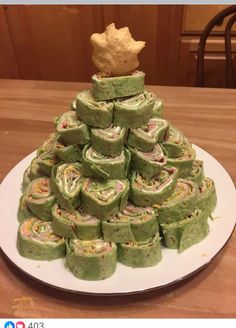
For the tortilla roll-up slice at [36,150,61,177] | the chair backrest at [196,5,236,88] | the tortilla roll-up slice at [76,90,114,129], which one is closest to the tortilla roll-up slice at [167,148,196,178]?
the tortilla roll-up slice at [76,90,114,129]

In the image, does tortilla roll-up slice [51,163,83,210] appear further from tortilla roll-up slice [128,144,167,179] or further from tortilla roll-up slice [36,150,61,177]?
tortilla roll-up slice [128,144,167,179]

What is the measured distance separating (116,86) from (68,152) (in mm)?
231

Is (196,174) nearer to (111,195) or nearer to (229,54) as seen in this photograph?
(111,195)

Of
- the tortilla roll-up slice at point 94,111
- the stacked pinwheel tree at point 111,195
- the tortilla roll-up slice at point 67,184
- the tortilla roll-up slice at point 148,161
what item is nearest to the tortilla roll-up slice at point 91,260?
the stacked pinwheel tree at point 111,195

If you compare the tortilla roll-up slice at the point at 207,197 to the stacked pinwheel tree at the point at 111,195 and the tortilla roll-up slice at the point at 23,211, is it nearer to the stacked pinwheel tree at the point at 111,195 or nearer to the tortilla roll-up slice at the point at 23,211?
the stacked pinwheel tree at the point at 111,195

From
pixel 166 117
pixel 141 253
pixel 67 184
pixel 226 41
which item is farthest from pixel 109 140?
pixel 226 41

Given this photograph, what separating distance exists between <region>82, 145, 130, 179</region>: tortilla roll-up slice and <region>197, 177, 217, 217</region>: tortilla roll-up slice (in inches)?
9.7

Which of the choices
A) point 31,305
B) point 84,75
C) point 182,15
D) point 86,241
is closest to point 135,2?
point 182,15

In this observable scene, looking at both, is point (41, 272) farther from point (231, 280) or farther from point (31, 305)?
point (231, 280)

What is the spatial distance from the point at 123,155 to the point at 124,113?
116 mm

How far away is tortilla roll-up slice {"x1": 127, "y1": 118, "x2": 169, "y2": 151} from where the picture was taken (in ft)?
2.98

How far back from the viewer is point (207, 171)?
46.9 inches

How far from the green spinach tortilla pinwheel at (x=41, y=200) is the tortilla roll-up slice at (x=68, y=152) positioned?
0.11 m
